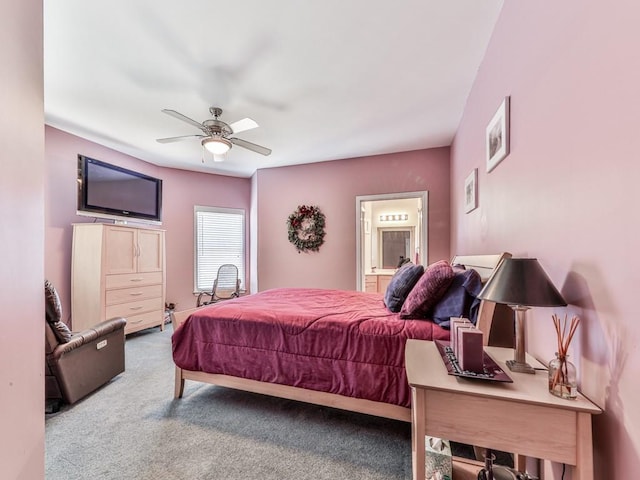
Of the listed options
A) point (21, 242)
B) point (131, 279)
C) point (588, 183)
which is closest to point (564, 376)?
point (588, 183)

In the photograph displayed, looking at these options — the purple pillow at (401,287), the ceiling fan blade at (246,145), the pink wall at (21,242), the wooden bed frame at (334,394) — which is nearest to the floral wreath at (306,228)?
the ceiling fan blade at (246,145)

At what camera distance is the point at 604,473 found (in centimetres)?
85

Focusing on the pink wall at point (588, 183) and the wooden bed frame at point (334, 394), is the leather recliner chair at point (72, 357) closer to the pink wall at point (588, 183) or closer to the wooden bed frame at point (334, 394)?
the wooden bed frame at point (334, 394)

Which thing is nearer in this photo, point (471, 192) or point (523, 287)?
point (523, 287)

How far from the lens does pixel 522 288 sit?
0.96m

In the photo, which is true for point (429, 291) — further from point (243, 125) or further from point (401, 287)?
point (243, 125)

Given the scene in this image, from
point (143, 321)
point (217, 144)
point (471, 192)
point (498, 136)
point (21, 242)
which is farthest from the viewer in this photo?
point (143, 321)

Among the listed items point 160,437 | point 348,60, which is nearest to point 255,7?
point 348,60

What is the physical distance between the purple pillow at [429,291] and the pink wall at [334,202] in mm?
2409

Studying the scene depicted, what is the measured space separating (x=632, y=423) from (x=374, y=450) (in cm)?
132

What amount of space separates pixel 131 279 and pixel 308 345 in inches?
121

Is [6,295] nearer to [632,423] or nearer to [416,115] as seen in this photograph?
[632,423]

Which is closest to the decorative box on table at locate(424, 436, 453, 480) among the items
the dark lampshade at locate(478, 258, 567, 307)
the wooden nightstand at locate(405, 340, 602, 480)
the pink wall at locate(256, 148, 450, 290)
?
the wooden nightstand at locate(405, 340, 602, 480)

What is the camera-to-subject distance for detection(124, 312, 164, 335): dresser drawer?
3.71 m
